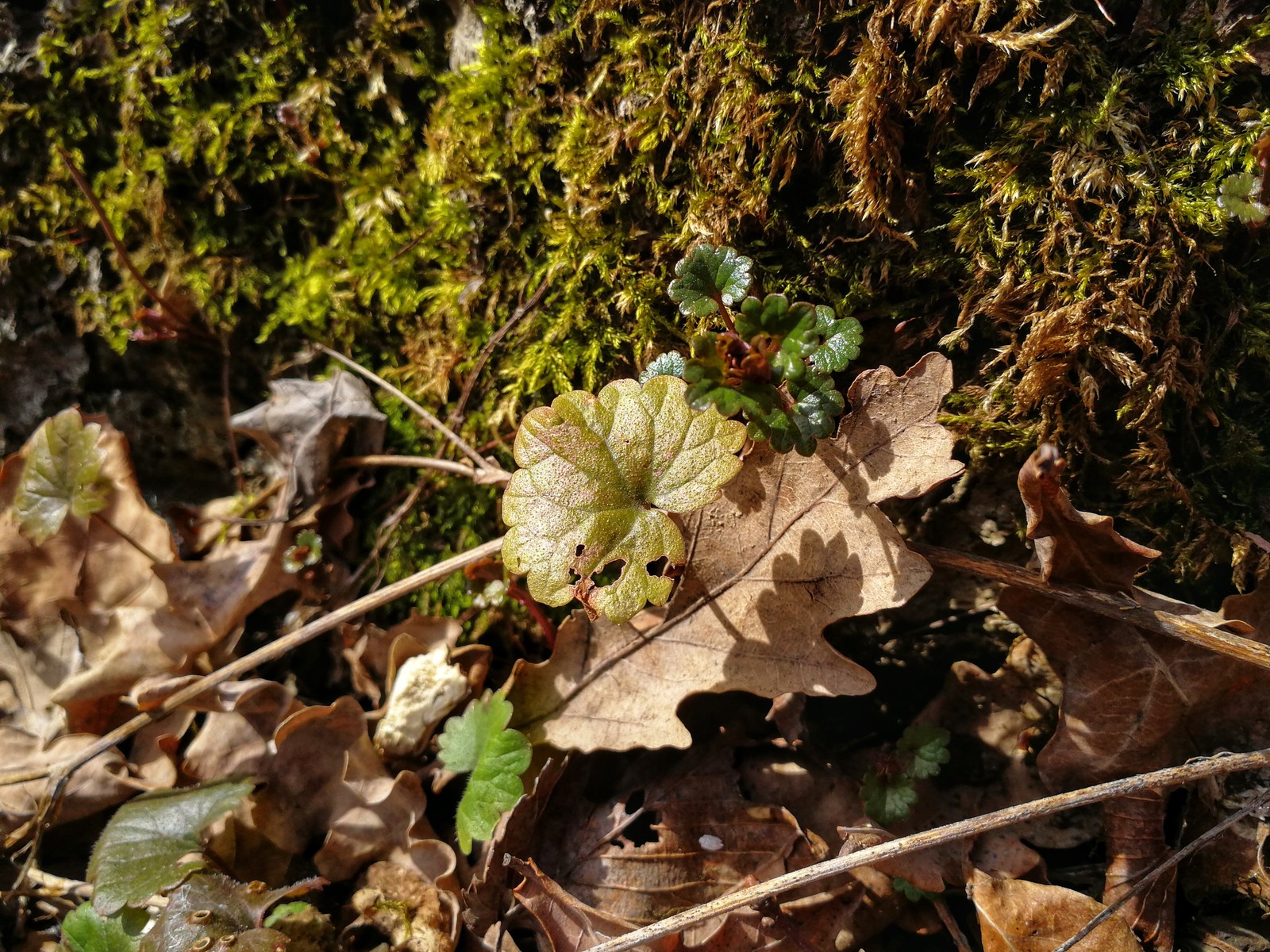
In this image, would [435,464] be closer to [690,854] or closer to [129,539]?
[129,539]

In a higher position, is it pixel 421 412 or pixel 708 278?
pixel 708 278

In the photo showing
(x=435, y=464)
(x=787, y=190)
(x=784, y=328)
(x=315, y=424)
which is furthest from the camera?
(x=315, y=424)

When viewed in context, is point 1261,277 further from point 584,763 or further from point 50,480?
point 50,480

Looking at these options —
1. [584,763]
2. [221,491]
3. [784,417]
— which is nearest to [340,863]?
[584,763]

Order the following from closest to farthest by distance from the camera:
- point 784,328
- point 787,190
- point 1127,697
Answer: point 784,328 < point 1127,697 < point 787,190

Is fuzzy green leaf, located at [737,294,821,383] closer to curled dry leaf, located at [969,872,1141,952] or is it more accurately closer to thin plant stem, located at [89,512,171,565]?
curled dry leaf, located at [969,872,1141,952]

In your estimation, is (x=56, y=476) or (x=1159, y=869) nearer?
(x=1159, y=869)

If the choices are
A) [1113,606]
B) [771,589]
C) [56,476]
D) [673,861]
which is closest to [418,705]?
[673,861]
